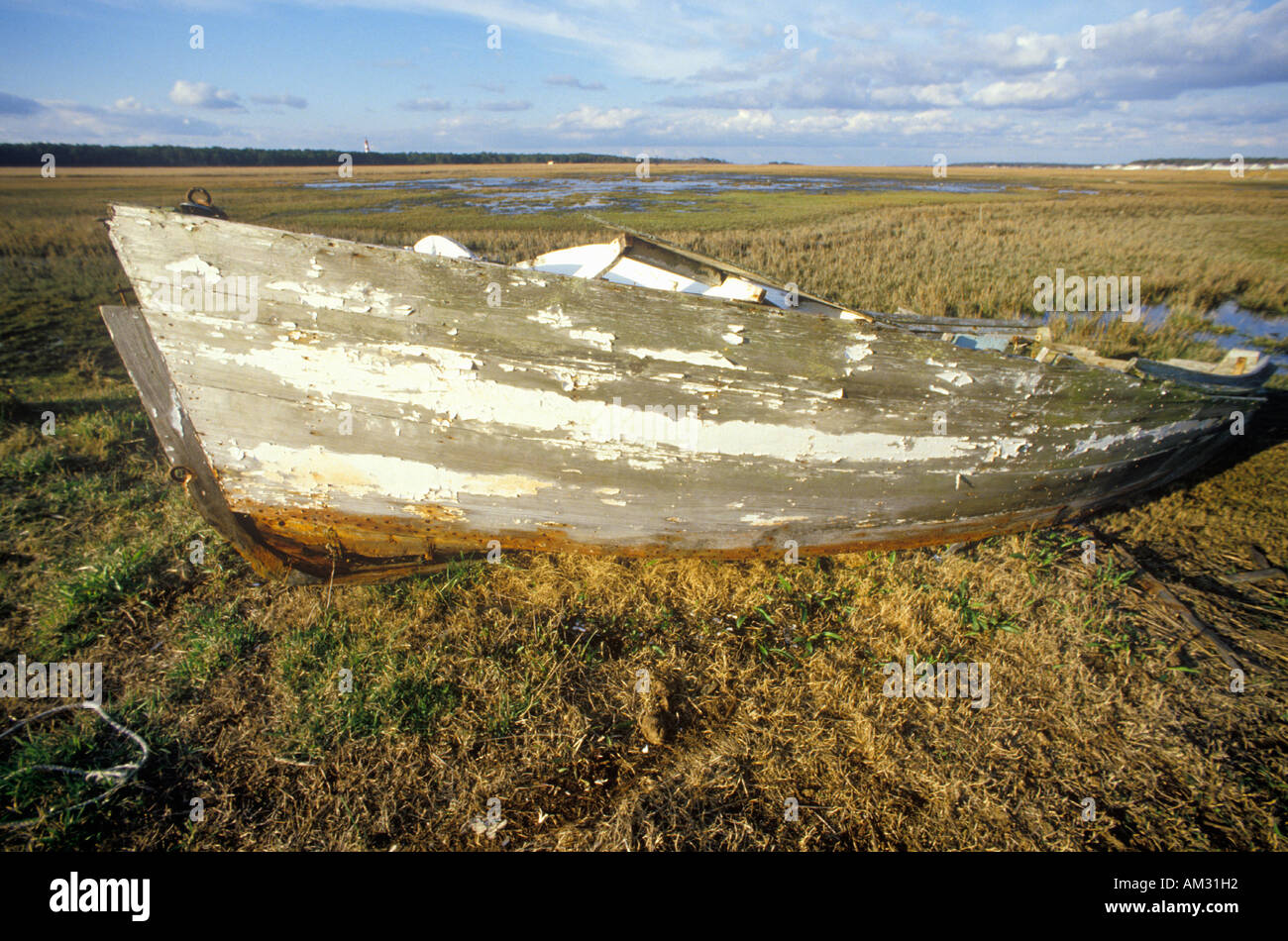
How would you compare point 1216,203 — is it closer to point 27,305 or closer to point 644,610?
point 644,610

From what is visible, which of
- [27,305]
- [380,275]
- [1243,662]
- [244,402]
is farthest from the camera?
[27,305]

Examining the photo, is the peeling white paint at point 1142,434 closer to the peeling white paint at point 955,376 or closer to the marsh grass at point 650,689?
the marsh grass at point 650,689

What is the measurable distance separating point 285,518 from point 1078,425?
4.70m

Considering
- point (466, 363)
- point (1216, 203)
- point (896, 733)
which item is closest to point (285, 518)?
point (466, 363)

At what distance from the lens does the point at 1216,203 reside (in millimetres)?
28344
